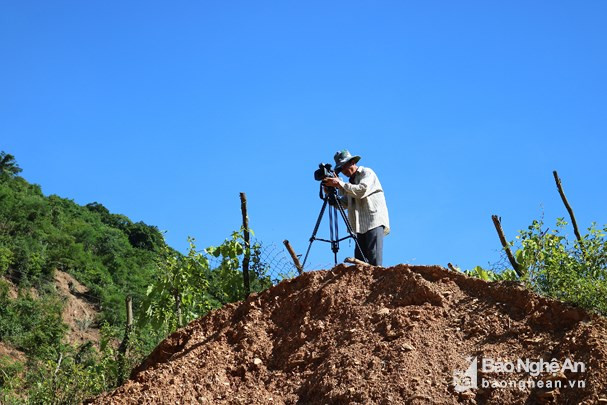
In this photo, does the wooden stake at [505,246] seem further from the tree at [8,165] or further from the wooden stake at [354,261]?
the tree at [8,165]

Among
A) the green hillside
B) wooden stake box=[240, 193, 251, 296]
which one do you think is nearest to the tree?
the green hillside

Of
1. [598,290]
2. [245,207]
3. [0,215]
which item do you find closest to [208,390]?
[245,207]

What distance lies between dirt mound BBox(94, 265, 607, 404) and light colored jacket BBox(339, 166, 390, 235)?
0.86m

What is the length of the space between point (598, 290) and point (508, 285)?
2.38ft

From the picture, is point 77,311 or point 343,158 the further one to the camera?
point 77,311

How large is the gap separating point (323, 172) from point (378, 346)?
229 cm

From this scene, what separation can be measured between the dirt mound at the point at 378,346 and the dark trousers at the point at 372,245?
2.28 feet

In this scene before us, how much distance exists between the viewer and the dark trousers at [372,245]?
8656mm

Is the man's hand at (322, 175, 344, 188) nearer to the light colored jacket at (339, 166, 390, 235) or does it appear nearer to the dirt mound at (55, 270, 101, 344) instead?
the light colored jacket at (339, 166, 390, 235)

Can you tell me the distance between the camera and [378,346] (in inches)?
281

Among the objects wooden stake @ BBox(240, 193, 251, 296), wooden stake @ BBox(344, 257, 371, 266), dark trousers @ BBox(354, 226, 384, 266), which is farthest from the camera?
wooden stake @ BBox(240, 193, 251, 296)

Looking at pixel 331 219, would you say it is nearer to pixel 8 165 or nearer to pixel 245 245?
pixel 245 245

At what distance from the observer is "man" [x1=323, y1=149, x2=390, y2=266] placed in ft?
28.5

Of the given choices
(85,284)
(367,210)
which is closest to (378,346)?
(367,210)
